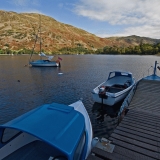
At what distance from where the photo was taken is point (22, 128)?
551 cm

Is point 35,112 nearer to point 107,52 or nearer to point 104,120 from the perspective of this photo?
point 104,120

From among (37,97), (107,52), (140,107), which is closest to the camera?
(140,107)

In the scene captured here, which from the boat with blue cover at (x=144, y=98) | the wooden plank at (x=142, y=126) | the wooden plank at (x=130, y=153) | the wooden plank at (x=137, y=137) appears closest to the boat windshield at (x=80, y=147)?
the wooden plank at (x=130, y=153)

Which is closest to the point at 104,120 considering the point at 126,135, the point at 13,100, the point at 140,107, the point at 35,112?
the point at 140,107

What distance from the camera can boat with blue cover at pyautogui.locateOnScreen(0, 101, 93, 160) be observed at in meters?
5.27

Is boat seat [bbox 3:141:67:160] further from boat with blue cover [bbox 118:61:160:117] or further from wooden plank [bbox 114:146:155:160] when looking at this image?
boat with blue cover [bbox 118:61:160:117]

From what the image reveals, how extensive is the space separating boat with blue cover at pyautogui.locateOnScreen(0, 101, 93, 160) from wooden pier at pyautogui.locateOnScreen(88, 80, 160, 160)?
3.04 ft

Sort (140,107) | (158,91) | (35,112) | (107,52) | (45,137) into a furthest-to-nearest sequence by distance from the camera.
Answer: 1. (107,52)
2. (158,91)
3. (140,107)
4. (35,112)
5. (45,137)

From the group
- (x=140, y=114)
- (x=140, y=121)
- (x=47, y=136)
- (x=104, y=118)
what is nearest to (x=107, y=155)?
(x=47, y=136)

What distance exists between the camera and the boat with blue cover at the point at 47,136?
527cm

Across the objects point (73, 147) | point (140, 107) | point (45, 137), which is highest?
point (45, 137)

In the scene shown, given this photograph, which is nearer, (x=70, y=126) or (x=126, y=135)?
(x=70, y=126)

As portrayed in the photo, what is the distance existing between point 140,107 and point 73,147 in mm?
9054

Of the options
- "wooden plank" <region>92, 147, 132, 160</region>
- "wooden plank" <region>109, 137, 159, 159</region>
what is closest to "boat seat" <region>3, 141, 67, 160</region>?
"wooden plank" <region>92, 147, 132, 160</region>
